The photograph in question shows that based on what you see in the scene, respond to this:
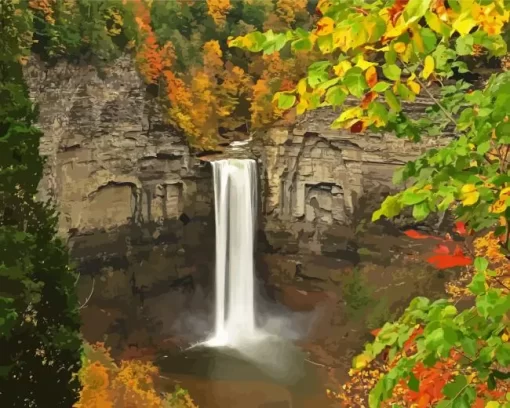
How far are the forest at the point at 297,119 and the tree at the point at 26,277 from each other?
0.02 m

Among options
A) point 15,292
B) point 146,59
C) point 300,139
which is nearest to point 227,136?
point 300,139

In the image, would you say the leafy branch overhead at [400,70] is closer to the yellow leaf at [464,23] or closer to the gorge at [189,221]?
the yellow leaf at [464,23]

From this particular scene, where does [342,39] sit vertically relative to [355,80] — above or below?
above

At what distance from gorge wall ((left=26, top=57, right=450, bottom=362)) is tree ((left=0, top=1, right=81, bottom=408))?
6.43 m

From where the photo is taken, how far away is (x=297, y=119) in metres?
16.0

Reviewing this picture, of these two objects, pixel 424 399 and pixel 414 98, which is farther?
pixel 424 399

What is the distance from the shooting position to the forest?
79.5 inches

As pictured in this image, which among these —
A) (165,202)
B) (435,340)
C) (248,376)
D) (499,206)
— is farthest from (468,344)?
(165,202)

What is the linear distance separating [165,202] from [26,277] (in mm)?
9109

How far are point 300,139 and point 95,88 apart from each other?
6060 mm

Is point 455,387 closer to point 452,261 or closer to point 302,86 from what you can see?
point 452,261

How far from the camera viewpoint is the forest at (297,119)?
79.5 inches

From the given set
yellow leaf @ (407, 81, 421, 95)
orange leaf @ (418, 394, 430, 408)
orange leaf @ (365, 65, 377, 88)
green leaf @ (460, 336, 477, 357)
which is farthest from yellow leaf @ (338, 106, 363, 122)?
orange leaf @ (418, 394, 430, 408)

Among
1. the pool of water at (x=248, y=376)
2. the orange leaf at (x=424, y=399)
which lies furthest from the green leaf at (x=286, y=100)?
the pool of water at (x=248, y=376)
